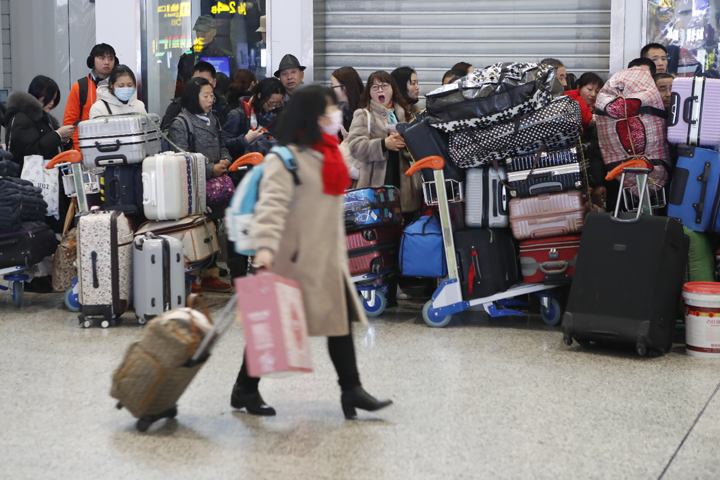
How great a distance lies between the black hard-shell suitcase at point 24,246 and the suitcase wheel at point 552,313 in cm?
363

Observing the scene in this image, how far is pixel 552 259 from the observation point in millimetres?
5180

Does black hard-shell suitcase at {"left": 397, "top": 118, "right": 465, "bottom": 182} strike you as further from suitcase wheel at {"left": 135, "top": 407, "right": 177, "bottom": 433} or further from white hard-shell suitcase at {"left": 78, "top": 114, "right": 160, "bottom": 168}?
suitcase wheel at {"left": 135, "top": 407, "right": 177, "bottom": 433}

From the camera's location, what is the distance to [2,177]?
19.1 feet

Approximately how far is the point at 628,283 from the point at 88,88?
4845 millimetres

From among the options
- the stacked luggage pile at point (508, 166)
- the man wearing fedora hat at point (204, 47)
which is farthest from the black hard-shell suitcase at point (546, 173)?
the man wearing fedora hat at point (204, 47)

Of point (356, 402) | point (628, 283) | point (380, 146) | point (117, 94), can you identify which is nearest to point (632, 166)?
point (628, 283)

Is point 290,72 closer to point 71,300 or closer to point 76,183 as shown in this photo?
point 76,183

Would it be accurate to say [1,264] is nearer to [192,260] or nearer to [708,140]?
[192,260]

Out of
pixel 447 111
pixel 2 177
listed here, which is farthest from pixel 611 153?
pixel 2 177

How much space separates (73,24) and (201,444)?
31.6 feet

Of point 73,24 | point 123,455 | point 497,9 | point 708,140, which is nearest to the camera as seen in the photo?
point 123,455

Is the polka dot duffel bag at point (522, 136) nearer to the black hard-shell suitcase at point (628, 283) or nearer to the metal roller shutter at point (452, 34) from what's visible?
the black hard-shell suitcase at point (628, 283)

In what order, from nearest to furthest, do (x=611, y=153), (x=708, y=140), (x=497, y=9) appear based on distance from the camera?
(x=708, y=140) < (x=611, y=153) < (x=497, y=9)

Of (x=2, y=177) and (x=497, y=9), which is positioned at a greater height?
(x=497, y=9)
